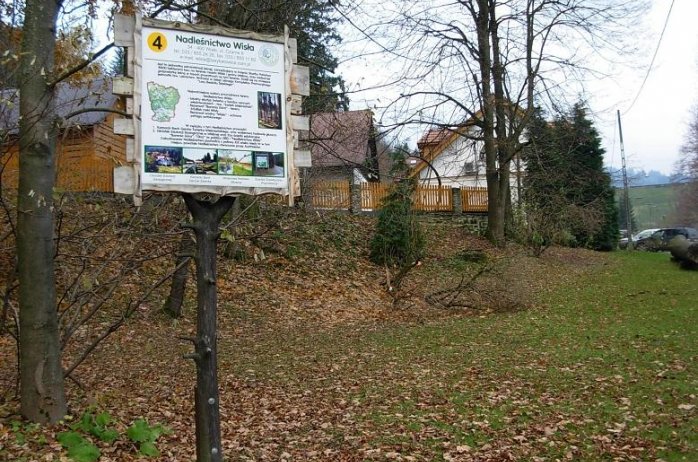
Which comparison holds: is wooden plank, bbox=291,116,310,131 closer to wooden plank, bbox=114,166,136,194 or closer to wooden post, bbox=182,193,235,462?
wooden post, bbox=182,193,235,462

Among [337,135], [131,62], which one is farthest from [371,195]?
[131,62]

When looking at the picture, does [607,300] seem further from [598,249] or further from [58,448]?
[598,249]

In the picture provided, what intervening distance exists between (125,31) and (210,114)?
714 mm

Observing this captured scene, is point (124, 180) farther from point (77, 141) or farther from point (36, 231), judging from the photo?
point (77, 141)

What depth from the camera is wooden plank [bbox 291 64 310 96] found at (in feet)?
13.0

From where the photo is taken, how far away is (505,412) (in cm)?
584

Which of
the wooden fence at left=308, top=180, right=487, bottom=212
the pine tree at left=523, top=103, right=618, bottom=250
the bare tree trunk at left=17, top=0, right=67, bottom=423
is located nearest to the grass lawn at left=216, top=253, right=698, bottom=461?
the bare tree trunk at left=17, top=0, right=67, bottom=423

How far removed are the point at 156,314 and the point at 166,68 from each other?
325 inches

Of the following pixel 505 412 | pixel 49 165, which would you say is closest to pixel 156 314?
pixel 49 165

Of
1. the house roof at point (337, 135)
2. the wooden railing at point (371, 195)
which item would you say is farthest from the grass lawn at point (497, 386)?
the wooden railing at point (371, 195)

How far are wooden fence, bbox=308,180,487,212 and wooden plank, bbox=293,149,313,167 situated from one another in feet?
57.8

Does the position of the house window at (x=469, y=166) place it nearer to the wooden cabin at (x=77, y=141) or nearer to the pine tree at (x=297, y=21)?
the pine tree at (x=297, y=21)

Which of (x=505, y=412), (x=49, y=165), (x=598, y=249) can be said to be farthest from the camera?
(x=598, y=249)

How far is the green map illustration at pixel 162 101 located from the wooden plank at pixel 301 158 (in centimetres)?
82
